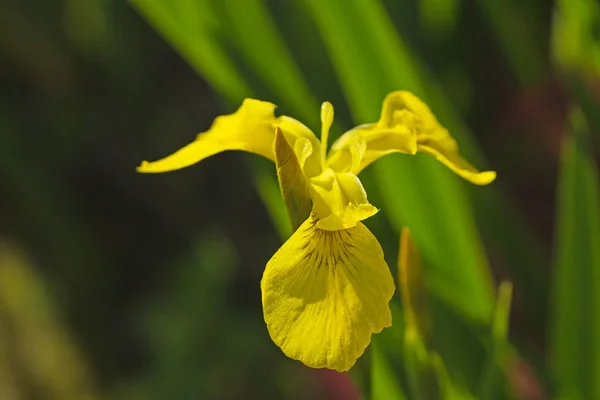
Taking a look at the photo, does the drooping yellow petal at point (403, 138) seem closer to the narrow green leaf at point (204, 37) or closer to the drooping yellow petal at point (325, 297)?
the drooping yellow petal at point (325, 297)

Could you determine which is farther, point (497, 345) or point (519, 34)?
point (519, 34)

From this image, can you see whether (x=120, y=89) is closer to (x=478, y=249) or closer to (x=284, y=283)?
(x=478, y=249)

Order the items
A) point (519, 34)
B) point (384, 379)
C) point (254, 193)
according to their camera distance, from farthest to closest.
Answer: point (254, 193) → point (519, 34) → point (384, 379)

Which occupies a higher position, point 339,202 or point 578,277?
point 339,202

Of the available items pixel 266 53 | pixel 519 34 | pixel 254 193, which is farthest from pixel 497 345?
pixel 254 193

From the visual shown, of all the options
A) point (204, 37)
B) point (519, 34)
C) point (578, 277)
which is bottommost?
point (578, 277)

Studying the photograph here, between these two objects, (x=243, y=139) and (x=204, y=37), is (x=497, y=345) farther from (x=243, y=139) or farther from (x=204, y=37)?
(x=204, y=37)

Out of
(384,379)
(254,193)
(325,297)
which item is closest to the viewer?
(325,297)

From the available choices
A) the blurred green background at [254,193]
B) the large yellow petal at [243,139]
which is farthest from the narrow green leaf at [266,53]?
the large yellow petal at [243,139]

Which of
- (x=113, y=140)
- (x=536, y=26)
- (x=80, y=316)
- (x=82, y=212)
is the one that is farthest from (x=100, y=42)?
(x=536, y=26)
